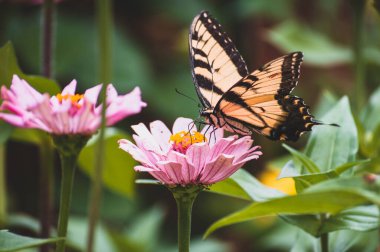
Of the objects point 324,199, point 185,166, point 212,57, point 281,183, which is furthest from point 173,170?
point 281,183

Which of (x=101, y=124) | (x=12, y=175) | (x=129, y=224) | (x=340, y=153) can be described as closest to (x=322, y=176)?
(x=340, y=153)

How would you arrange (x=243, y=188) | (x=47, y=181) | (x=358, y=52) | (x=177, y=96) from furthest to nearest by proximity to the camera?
1. (x=177, y=96)
2. (x=358, y=52)
3. (x=47, y=181)
4. (x=243, y=188)

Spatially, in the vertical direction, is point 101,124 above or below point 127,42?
below

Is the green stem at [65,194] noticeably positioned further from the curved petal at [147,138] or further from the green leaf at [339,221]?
the green leaf at [339,221]

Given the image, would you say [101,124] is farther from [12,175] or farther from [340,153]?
[12,175]

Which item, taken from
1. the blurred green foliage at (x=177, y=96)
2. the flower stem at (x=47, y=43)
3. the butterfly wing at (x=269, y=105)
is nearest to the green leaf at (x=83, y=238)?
the blurred green foliage at (x=177, y=96)

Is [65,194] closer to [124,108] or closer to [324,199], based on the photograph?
[124,108]
